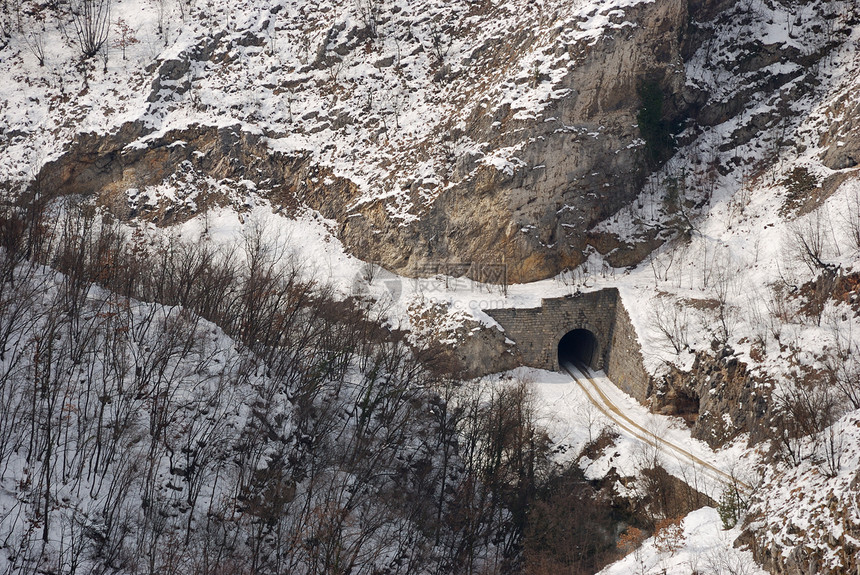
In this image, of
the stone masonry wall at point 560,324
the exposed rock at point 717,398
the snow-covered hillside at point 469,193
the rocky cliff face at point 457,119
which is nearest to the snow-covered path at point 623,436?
the snow-covered hillside at point 469,193

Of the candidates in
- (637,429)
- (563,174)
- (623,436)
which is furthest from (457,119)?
(623,436)

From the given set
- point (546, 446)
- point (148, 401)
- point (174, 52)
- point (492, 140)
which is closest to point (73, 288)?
point (148, 401)

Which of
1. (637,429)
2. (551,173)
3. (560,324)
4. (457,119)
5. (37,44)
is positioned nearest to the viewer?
(637,429)

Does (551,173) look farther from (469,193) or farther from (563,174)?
(469,193)

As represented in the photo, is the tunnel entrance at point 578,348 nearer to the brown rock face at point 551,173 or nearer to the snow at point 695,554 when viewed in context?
the brown rock face at point 551,173

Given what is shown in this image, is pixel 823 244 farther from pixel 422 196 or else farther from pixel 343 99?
pixel 343 99

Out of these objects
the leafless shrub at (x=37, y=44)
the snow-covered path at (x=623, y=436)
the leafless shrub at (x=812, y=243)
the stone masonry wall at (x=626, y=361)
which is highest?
the leafless shrub at (x=37, y=44)
